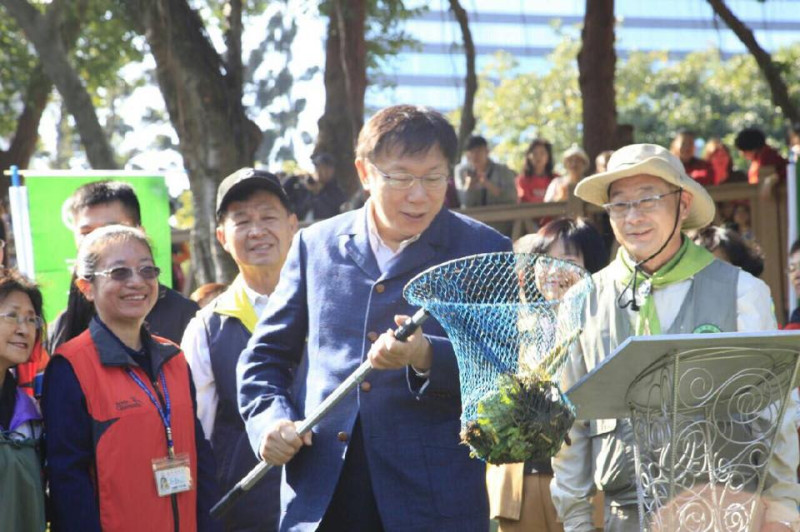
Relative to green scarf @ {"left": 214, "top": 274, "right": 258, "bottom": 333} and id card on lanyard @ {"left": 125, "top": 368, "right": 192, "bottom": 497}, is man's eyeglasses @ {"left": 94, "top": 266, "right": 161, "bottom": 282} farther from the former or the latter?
green scarf @ {"left": 214, "top": 274, "right": 258, "bottom": 333}

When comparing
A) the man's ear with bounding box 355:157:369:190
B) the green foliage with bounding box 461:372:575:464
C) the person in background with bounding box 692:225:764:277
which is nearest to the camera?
the green foliage with bounding box 461:372:575:464

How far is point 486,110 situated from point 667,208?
51.3m

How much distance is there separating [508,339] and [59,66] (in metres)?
13.0

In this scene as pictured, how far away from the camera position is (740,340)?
3.57 metres

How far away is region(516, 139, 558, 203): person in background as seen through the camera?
545 inches

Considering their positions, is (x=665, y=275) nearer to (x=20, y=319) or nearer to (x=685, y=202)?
(x=685, y=202)

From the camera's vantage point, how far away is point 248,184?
17.6 feet

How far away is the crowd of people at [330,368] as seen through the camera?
3.95 m

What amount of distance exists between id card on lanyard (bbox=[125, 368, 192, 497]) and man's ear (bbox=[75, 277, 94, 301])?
1.27 feet

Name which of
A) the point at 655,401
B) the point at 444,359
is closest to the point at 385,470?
the point at 444,359

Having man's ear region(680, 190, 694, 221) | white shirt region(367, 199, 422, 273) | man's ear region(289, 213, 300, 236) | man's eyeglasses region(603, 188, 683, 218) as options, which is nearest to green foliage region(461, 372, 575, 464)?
white shirt region(367, 199, 422, 273)

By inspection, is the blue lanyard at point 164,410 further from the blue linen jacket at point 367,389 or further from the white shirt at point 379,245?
the white shirt at point 379,245

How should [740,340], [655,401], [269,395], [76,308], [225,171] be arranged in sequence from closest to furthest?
[740,340] < [655,401] < [269,395] < [76,308] < [225,171]

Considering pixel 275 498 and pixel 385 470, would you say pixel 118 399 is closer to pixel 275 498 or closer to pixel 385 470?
pixel 275 498
